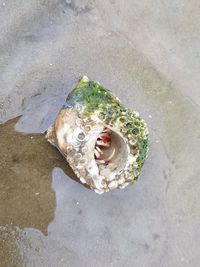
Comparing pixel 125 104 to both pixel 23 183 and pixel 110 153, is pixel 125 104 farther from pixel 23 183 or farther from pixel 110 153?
pixel 23 183

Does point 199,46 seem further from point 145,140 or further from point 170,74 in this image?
point 145,140

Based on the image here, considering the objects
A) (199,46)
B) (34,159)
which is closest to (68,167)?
(34,159)

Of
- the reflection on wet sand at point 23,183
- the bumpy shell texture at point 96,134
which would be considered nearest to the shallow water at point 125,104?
the reflection on wet sand at point 23,183

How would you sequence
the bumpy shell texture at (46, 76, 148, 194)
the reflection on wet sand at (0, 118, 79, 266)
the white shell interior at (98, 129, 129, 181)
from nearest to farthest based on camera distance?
the bumpy shell texture at (46, 76, 148, 194) < the white shell interior at (98, 129, 129, 181) < the reflection on wet sand at (0, 118, 79, 266)

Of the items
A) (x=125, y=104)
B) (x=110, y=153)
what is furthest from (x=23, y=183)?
(x=125, y=104)

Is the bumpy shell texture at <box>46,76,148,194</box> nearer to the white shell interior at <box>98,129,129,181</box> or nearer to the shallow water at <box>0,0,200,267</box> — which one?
the white shell interior at <box>98,129,129,181</box>

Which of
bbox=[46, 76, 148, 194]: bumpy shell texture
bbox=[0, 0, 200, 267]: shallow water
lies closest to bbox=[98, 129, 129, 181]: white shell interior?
bbox=[46, 76, 148, 194]: bumpy shell texture

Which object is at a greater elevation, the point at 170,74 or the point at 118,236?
the point at 170,74
